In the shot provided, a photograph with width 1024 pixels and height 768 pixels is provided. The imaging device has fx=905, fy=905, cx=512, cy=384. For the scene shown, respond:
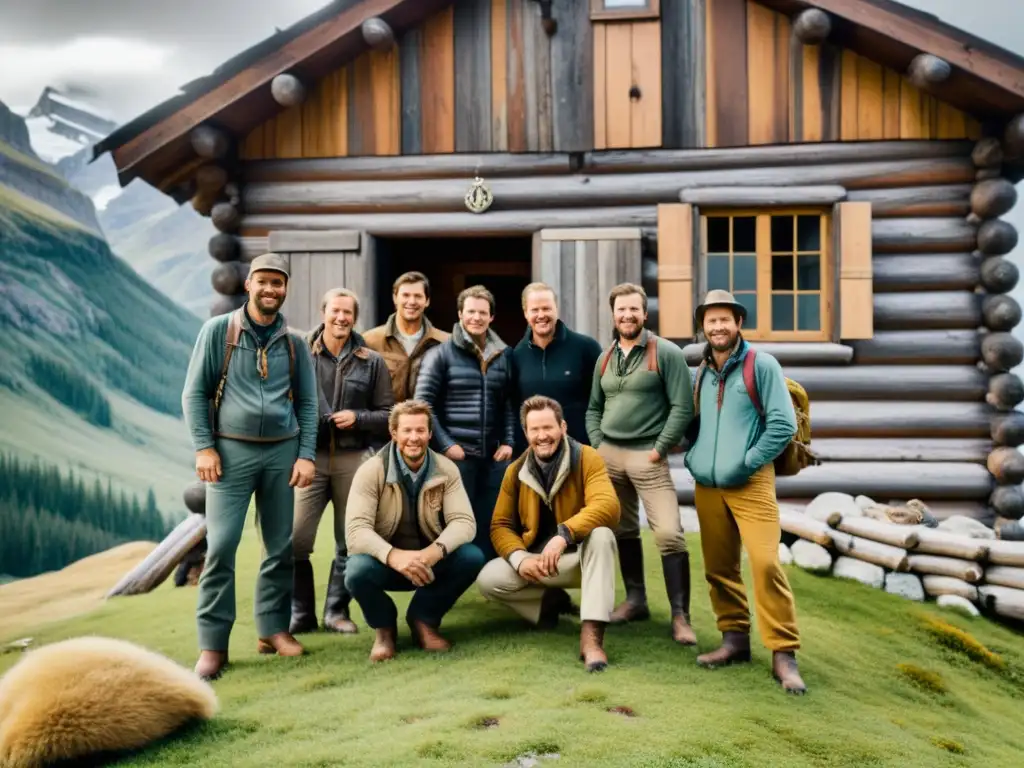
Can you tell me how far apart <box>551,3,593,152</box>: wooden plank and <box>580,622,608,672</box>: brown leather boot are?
15.5ft

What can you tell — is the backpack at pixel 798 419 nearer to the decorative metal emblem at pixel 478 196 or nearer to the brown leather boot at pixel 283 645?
the brown leather boot at pixel 283 645

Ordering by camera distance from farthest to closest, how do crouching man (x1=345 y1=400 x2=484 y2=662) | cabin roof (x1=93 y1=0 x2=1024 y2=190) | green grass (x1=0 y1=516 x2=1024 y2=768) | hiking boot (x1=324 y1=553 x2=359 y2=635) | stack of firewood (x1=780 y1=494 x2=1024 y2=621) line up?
1. cabin roof (x1=93 y1=0 x2=1024 y2=190)
2. stack of firewood (x1=780 y1=494 x2=1024 y2=621)
3. hiking boot (x1=324 y1=553 x2=359 y2=635)
4. crouching man (x1=345 y1=400 x2=484 y2=662)
5. green grass (x1=0 y1=516 x2=1024 y2=768)

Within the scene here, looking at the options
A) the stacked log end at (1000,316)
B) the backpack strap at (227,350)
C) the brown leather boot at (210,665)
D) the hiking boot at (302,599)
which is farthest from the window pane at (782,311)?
the brown leather boot at (210,665)

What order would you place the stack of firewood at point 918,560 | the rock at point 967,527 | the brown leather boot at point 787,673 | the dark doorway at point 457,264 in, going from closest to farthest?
the brown leather boot at point 787,673 → the stack of firewood at point 918,560 → the rock at point 967,527 → the dark doorway at point 457,264

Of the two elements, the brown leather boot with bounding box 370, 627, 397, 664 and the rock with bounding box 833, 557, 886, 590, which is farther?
the rock with bounding box 833, 557, 886, 590

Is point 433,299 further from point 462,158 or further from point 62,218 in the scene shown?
point 62,218

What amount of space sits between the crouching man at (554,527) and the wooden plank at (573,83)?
3.89m

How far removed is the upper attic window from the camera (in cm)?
782

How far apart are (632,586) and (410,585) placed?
1.33m

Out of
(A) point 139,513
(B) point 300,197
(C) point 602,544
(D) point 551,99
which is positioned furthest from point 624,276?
(A) point 139,513

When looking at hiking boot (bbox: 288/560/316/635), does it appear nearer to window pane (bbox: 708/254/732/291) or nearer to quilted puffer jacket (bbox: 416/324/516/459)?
quilted puffer jacket (bbox: 416/324/516/459)

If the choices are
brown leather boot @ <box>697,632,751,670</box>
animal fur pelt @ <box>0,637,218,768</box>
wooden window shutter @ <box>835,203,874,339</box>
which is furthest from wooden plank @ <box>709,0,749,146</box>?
animal fur pelt @ <box>0,637,218,768</box>

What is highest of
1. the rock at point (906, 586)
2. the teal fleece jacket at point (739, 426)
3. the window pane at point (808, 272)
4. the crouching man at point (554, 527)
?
the window pane at point (808, 272)

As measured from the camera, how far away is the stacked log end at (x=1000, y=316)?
7590 mm
